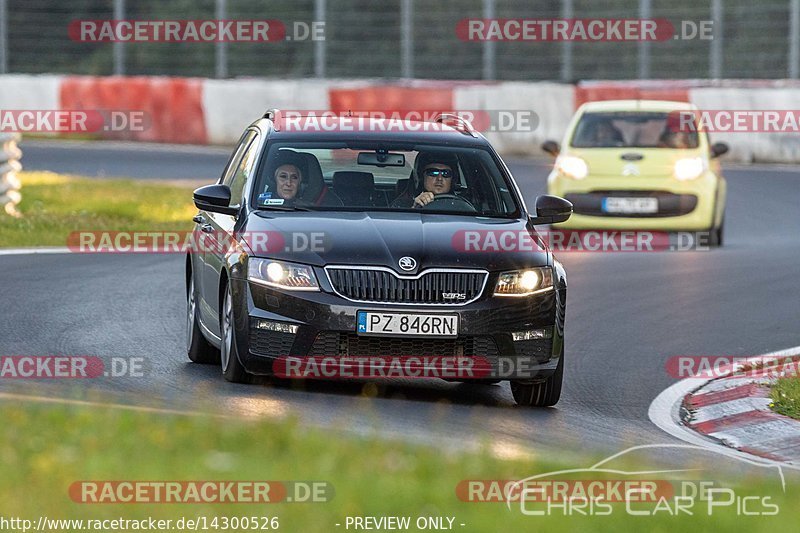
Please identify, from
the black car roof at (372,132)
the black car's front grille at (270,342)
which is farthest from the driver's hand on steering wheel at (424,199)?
the black car's front grille at (270,342)

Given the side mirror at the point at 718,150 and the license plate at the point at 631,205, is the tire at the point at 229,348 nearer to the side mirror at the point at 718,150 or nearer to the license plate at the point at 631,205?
the license plate at the point at 631,205

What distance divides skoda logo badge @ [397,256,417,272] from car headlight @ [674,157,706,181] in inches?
433

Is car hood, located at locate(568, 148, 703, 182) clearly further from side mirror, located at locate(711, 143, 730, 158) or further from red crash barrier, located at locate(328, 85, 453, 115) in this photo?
red crash barrier, located at locate(328, 85, 453, 115)

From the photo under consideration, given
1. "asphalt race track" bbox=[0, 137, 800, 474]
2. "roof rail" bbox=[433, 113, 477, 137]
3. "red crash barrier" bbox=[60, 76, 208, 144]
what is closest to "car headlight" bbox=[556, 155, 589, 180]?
"asphalt race track" bbox=[0, 137, 800, 474]

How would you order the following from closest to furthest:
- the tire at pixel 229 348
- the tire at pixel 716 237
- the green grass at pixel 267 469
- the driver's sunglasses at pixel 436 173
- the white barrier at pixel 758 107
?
the green grass at pixel 267 469
the tire at pixel 229 348
the driver's sunglasses at pixel 436 173
the tire at pixel 716 237
the white barrier at pixel 758 107

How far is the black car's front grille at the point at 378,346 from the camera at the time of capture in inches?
368

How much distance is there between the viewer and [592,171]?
20.1 metres

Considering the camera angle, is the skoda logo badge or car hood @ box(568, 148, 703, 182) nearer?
the skoda logo badge

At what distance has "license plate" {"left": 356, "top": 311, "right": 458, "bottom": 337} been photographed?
30.5 feet

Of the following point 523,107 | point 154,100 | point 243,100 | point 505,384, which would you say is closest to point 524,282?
point 505,384

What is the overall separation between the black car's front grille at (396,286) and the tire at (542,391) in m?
0.80

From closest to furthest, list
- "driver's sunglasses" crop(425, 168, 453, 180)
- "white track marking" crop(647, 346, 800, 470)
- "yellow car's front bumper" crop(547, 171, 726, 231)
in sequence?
"white track marking" crop(647, 346, 800, 470), "driver's sunglasses" crop(425, 168, 453, 180), "yellow car's front bumper" crop(547, 171, 726, 231)

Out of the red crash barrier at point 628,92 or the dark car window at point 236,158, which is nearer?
the dark car window at point 236,158

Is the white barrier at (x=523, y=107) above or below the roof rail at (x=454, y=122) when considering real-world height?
below
